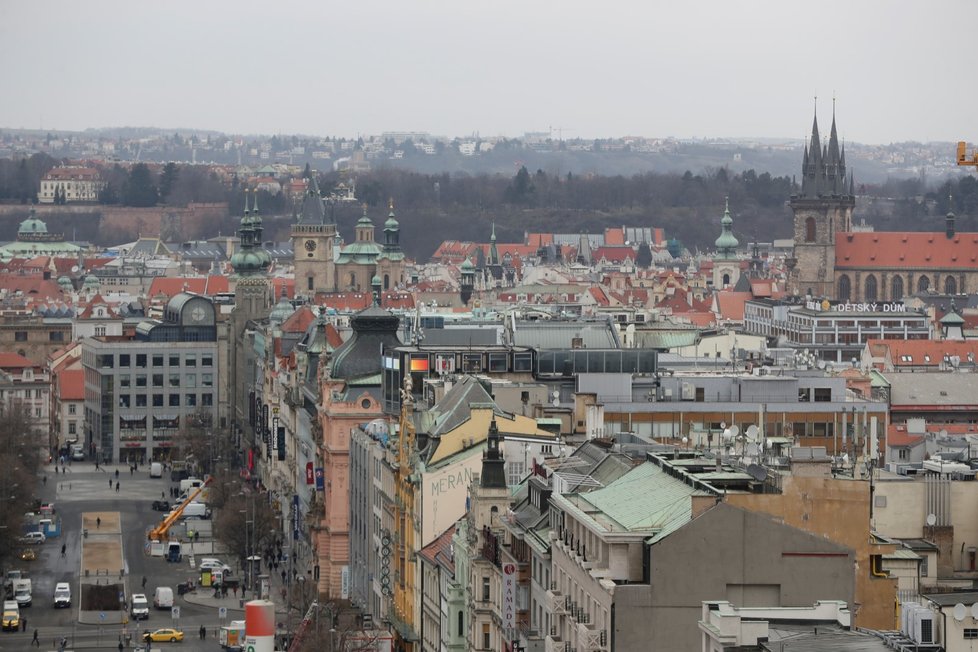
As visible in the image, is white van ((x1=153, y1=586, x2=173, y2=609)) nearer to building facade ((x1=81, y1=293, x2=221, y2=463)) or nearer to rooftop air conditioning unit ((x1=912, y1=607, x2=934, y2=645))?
building facade ((x1=81, y1=293, x2=221, y2=463))

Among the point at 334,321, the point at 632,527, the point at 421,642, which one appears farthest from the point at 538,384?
the point at 334,321

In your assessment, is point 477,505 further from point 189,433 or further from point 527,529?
point 189,433

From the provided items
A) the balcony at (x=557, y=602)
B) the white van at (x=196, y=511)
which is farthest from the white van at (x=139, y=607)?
the balcony at (x=557, y=602)

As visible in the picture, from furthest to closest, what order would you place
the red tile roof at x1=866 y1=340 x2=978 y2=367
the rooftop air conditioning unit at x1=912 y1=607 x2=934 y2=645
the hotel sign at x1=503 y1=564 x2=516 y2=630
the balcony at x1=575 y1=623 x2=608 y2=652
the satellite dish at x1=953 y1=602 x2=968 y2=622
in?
the red tile roof at x1=866 y1=340 x2=978 y2=367
the hotel sign at x1=503 y1=564 x2=516 y2=630
the balcony at x1=575 y1=623 x2=608 y2=652
the rooftop air conditioning unit at x1=912 y1=607 x2=934 y2=645
the satellite dish at x1=953 y1=602 x2=968 y2=622

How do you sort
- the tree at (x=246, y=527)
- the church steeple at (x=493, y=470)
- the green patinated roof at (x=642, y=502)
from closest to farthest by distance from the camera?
the green patinated roof at (x=642, y=502), the church steeple at (x=493, y=470), the tree at (x=246, y=527)

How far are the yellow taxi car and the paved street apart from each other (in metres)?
0.22

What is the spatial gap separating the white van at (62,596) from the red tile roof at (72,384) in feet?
212

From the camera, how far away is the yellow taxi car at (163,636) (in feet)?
275

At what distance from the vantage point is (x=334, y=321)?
12744 centimetres

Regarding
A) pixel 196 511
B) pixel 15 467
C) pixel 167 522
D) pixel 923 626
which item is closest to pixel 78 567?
pixel 167 522

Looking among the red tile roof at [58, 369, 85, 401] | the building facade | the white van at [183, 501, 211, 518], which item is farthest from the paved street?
the red tile roof at [58, 369, 85, 401]

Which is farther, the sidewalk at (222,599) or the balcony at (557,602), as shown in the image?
the sidewalk at (222,599)

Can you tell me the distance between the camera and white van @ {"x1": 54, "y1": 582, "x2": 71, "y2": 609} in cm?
9162

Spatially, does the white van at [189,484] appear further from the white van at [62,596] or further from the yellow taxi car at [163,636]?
the yellow taxi car at [163,636]
